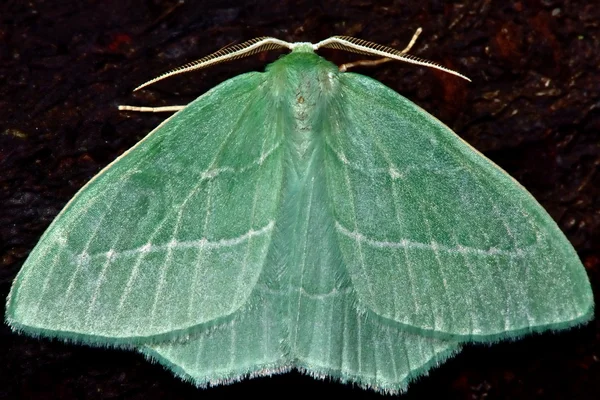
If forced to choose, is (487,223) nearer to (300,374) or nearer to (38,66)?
(300,374)

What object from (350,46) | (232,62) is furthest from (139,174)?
(350,46)

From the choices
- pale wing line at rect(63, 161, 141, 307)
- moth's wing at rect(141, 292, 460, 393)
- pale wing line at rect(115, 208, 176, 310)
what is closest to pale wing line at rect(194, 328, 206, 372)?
moth's wing at rect(141, 292, 460, 393)

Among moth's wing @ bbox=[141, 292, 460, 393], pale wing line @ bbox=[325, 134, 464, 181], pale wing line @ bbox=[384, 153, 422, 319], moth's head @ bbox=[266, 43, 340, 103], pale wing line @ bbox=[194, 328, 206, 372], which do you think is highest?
moth's head @ bbox=[266, 43, 340, 103]

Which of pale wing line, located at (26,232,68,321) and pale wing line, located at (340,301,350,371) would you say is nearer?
pale wing line, located at (26,232,68,321)

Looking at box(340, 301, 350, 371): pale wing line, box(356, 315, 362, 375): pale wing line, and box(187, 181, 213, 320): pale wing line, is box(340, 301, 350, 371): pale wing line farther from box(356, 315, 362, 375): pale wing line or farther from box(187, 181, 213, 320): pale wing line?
box(187, 181, 213, 320): pale wing line

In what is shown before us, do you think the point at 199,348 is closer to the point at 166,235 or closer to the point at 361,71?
the point at 166,235

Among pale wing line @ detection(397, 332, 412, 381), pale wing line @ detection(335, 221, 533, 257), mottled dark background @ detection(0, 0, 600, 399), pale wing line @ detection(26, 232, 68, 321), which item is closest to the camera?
pale wing line @ detection(26, 232, 68, 321)

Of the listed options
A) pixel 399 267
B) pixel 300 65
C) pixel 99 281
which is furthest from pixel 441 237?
pixel 99 281

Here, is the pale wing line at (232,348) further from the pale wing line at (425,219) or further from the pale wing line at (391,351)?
the pale wing line at (425,219)
